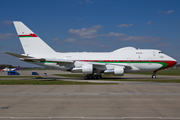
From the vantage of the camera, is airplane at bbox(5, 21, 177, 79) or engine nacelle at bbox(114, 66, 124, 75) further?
airplane at bbox(5, 21, 177, 79)

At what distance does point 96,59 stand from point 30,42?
1243cm

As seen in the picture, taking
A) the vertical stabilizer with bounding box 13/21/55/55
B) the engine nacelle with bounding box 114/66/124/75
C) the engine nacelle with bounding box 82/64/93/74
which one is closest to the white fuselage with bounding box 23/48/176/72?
the engine nacelle with bounding box 114/66/124/75

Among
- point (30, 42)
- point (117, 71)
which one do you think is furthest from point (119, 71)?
point (30, 42)

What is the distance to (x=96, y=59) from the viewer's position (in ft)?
A: 107

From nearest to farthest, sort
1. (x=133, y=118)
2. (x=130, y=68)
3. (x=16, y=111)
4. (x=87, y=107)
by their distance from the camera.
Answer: (x=133, y=118) → (x=16, y=111) → (x=87, y=107) → (x=130, y=68)

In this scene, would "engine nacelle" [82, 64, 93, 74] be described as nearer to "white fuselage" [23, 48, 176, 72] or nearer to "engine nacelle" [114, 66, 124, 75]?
"white fuselage" [23, 48, 176, 72]

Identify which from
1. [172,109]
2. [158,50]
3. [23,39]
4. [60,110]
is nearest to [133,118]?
[172,109]

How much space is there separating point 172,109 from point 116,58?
23.7m

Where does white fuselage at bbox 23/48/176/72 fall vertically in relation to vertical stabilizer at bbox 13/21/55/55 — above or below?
below

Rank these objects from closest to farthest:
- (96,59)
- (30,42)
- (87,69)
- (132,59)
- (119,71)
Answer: (119,71)
(87,69)
(132,59)
(96,59)
(30,42)

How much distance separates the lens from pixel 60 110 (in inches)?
341

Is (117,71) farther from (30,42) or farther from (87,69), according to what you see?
(30,42)

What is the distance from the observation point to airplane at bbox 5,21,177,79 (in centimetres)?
3153

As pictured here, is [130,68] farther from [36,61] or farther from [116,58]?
[36,61]
